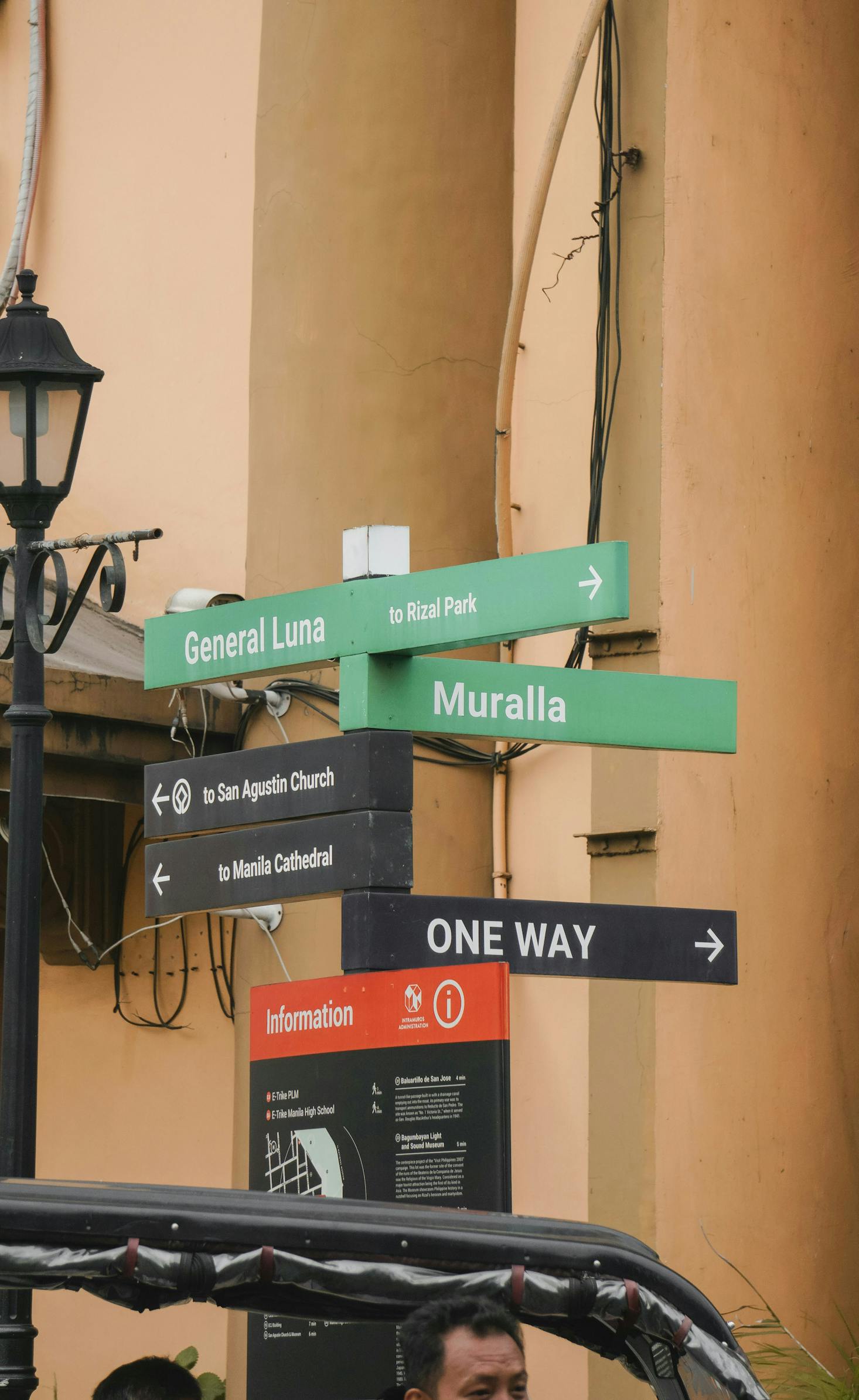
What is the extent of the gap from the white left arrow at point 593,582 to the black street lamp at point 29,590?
1.85m

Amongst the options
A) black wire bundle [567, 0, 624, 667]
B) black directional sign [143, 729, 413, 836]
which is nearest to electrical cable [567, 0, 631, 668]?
black wire bundle [567, 0, 624, 667]

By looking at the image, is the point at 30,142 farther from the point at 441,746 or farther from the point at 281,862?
the point at 281,862

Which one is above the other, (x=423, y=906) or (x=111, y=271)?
(x=111, y=271)

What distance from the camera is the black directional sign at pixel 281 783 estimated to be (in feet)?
19.7

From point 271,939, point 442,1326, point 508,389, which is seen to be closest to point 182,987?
point 271,939

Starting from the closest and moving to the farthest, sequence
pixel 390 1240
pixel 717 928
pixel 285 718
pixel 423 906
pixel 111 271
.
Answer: pixel 390 1240
pixel 423 906
pixel 717 928
pixel 285 718
pixel 111 271

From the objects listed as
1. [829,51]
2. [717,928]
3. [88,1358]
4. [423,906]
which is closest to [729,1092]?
[717,928]

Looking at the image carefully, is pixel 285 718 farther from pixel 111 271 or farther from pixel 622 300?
pixel 111 271

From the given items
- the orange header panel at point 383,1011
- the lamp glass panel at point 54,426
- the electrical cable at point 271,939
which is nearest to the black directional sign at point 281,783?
the orange header panel at point 383,1011

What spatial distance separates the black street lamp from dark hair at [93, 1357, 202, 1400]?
6.24 ft

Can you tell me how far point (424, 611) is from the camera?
5.97 metres

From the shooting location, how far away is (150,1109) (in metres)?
10.3

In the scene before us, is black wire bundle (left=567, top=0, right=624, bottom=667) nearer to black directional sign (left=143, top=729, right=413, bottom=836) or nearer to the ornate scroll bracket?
the ornate scroll bracket

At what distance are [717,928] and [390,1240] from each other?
2.87 m
